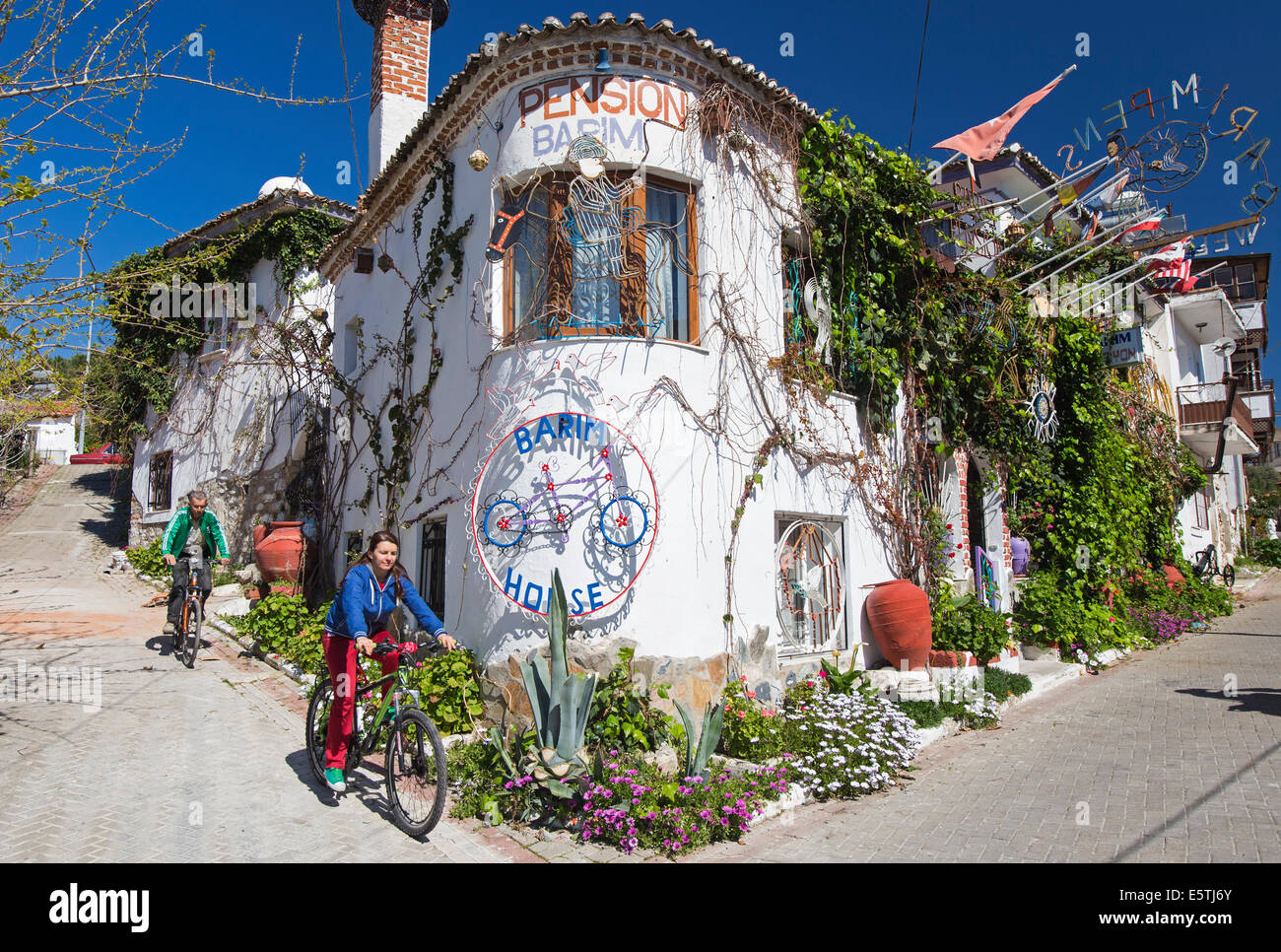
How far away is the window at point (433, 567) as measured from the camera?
8.44 m

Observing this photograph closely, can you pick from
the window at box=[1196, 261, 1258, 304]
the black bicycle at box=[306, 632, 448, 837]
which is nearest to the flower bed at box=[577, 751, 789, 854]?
the black bicycle at box=[306, 632, 448, 837]

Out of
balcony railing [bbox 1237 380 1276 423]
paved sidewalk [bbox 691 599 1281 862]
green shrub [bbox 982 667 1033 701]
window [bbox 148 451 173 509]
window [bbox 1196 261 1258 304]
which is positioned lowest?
paved sidewalk [bbox 691 599 1281 862]

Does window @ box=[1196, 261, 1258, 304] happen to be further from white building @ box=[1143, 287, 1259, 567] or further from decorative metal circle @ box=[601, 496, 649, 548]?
decorative metal circle @ box=[601, 496, 649, 548]

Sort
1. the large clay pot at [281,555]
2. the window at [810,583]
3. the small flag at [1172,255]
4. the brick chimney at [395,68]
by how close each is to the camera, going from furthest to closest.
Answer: the small flag at [1172,255] → the brick chimney at [395,68] → the large clay pot at [281,555] → the window at [810,583]

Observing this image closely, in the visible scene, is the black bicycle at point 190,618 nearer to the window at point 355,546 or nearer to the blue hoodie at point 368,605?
the window at point 355,546

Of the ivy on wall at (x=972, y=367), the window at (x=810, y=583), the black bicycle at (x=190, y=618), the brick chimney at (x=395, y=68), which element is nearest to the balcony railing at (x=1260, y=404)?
the ivy on wall at (x=972, y=367)

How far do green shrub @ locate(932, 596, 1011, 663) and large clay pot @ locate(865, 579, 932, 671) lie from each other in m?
0.78

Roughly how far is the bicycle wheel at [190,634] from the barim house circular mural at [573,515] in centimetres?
427

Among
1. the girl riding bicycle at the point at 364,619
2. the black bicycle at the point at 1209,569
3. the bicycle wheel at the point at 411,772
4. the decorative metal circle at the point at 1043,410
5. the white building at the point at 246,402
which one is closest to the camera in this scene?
the bicycle wheel at the point at 411,772

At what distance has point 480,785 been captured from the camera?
18.2ft

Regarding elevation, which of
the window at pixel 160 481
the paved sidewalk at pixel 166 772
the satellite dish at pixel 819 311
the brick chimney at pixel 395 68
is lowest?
the paved sidewalk at pixel 166 772

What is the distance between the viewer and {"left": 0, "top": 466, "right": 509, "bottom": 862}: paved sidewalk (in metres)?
4.54
